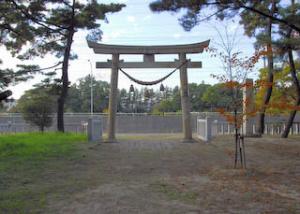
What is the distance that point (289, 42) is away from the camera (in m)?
15.3

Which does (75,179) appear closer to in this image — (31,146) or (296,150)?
(31,146)

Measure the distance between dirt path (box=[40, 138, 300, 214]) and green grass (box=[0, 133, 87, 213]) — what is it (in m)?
0.35

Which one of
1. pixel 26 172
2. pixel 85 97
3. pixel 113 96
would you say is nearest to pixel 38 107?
pixel 113 96

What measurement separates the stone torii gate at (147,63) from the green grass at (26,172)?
3739 millimetres

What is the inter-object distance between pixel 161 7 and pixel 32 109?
11.9 metres

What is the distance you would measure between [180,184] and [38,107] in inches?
600

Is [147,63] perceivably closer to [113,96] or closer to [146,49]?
[146,49]

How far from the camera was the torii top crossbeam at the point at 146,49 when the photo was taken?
1714 centimetres

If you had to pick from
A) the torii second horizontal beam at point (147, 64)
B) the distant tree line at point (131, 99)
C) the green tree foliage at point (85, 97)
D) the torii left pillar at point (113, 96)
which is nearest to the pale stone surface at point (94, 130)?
the torii left pillar at point (113, 96)

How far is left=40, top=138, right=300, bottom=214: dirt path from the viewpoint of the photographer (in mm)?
5652

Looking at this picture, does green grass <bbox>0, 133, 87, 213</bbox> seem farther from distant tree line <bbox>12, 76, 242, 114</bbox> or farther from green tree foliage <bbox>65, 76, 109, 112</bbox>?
green tree foliage <bbox>65, 76, 109, 112</bbox>

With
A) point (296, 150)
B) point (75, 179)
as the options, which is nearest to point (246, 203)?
point (75, 179)

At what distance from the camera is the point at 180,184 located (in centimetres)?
727

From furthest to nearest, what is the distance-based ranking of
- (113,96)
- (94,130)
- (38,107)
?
(38,107) < (113,96) < (94,130)
